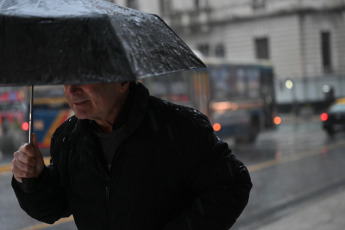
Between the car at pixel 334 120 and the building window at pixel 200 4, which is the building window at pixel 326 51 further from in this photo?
the car at pixel 334 120

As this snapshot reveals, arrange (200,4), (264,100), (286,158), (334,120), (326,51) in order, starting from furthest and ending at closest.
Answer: (200,4) < (326,51) < (264,100) < (334,120) < (286,158)

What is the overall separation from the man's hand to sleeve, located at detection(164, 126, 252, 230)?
0.60m

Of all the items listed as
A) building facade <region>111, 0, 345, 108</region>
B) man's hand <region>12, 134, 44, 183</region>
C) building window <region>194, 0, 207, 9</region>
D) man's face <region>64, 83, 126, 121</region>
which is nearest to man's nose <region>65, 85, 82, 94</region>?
man's face <region>64, 83, 126, 121</region>

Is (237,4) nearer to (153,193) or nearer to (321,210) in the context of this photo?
(321,210)

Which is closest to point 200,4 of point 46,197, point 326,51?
point 326,51

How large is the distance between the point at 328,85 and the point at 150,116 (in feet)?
113

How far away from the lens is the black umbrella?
1.93 m

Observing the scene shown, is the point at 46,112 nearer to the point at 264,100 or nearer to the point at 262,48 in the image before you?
the point at 264,100

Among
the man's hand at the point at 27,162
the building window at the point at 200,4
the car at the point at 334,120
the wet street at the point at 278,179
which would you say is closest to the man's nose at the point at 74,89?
the man's hand at the point at 27,162

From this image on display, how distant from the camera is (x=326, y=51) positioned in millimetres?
36375

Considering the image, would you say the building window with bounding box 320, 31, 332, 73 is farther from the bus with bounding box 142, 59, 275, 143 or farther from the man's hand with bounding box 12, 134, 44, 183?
the man's hand with bounding box 12, 134, 44, 183

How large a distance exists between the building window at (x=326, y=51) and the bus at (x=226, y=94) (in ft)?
56.9

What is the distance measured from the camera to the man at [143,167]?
7.04 ft

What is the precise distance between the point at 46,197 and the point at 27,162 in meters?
0.19
